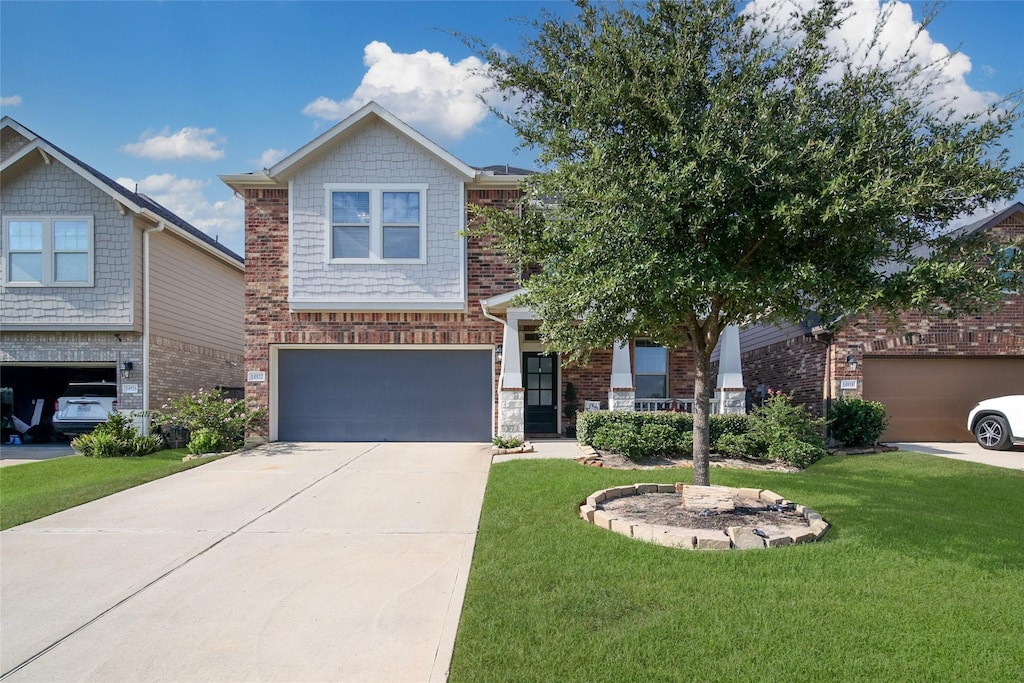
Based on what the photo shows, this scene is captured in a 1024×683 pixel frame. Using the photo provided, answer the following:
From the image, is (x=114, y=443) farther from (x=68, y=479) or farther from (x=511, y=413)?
(x=511, y=413)

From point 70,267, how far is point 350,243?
241 inches

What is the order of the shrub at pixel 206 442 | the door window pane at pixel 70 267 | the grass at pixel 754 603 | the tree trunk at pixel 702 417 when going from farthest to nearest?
1. the door window pane at pixel 70 267
2. the shrub at pixel 206 442
3. the tree trunk at pixel 702 417
4. the grass at pixel 754 603

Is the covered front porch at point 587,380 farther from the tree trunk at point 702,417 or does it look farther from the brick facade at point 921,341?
the tree trunk at point 702,417

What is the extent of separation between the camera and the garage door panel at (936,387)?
539 inches

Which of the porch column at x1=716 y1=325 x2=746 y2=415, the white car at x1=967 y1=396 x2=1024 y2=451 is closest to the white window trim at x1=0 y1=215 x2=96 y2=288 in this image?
the porch column at x1=716 y1=325 x2=746 y2=415

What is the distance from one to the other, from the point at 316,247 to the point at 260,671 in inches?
419

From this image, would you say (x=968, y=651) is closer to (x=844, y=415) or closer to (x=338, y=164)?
(x=844, y=415)

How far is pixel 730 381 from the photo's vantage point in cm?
1200

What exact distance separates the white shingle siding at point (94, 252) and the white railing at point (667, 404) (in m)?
10.9

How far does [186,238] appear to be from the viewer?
1548cm

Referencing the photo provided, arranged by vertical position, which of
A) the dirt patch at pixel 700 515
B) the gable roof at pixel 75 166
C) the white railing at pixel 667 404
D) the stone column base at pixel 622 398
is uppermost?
the gable roof at pixel 75 166

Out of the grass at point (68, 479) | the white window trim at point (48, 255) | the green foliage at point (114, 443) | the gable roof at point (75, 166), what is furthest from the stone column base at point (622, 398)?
the white window trim at point (48, 255)

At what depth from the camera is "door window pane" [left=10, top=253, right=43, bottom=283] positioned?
45.5ft

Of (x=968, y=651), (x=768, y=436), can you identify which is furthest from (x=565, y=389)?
(x=968, y=651)
